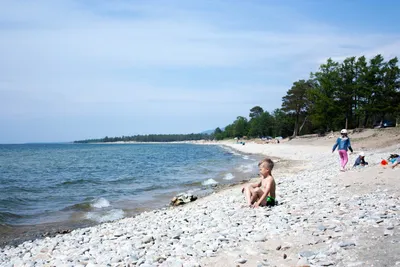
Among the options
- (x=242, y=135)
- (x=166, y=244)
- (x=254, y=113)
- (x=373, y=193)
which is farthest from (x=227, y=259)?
(x=254, y=113)

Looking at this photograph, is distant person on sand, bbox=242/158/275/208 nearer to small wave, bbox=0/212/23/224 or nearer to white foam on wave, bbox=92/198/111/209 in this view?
white foam on wave, bbox=92/198/111/209

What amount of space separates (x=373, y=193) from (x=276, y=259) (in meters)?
6.10

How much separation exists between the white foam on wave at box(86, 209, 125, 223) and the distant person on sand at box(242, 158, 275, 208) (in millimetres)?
6216

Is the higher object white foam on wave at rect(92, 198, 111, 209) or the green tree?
the green tree

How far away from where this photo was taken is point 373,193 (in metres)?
10.0

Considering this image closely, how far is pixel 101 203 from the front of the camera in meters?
16.6

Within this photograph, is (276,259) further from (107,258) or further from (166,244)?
(107,258)

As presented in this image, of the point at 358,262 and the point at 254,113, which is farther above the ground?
the point at 254,113

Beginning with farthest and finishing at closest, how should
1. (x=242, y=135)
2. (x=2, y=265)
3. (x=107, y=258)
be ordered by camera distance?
(x=242, y=135)
(x=2, y=265)
(x=107, y=258)

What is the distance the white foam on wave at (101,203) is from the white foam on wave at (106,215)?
1248 millimetres

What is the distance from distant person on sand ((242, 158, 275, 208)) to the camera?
31.1 ft

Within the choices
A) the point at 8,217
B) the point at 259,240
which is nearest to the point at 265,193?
the point at 259,240

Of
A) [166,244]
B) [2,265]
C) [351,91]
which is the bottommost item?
[2,265]

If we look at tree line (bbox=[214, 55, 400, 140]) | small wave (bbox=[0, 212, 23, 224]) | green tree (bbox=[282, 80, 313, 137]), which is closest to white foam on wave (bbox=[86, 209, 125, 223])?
small wave (bbox=[0, 212, 23, 224])
